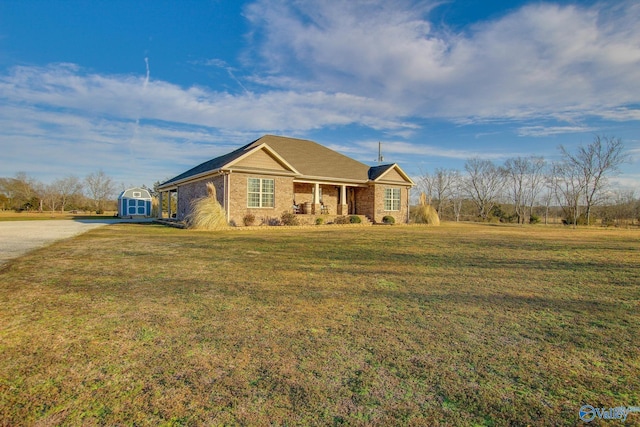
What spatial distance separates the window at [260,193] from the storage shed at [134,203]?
2285 centimetres

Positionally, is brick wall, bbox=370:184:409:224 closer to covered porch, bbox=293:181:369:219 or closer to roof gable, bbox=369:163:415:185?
roof gable, bbox=369:163:415:185

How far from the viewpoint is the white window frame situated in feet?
79.3

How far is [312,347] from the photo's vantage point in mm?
2943

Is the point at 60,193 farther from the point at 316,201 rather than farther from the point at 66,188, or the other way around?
the point at 316,201

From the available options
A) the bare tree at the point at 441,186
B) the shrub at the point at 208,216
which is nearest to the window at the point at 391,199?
the shrub at the point at 208,216

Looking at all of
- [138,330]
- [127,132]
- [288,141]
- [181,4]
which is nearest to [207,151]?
[127,132]

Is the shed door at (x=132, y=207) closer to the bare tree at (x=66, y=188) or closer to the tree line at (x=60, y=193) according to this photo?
the tree line at (x=60, y=193)

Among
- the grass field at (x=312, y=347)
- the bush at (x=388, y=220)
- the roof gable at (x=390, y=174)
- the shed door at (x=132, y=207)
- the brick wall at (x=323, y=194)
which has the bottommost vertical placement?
the grass field at (x=312, y=347)

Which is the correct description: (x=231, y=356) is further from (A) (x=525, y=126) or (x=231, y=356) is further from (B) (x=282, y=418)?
(A) (x=525, y=126)

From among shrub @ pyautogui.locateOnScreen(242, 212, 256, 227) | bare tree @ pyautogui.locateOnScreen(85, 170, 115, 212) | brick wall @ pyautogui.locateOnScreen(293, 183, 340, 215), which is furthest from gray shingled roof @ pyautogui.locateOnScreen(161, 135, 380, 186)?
bare tree @ pyautogui.locateOnScreen(85, 170, 115, 212)

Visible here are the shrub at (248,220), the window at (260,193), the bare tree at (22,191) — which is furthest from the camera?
the bare tree at (22,191)

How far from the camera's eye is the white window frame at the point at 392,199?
2416 centimetres

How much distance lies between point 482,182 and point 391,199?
1113 inches

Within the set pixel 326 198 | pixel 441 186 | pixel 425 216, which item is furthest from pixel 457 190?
pixel 326 198
